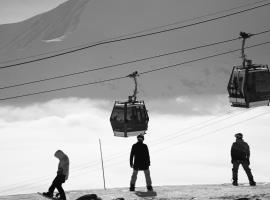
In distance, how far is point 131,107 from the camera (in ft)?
76.0

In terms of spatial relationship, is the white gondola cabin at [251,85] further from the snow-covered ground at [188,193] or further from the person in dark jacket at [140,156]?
the person in dark jacket at [140,156]

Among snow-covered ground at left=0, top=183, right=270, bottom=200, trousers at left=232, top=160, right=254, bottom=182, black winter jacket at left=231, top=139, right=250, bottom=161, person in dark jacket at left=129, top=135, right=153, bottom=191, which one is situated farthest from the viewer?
trousers at left=232, top=160, right=254, bottom=182

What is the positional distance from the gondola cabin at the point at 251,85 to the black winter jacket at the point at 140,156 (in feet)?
12.5

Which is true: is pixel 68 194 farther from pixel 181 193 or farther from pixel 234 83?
pixel 234 83

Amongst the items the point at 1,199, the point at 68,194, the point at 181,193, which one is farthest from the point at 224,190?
the point at 1,199

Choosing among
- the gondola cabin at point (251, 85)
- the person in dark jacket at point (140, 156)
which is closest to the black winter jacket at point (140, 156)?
the person in dark jacket at point (140, 156)

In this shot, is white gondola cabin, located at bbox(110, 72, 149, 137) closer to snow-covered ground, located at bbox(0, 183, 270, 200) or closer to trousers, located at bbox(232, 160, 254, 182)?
snow-covered ground, located at bbox(0, 183, 270, 200)

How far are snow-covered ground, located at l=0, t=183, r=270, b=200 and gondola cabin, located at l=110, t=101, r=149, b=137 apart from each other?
2723 mm

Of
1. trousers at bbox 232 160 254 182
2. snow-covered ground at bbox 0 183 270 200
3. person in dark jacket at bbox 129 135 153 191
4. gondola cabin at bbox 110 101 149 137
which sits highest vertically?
gondola cabin at bbox 110 101 149 137

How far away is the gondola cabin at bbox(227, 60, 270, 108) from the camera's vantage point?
21.2 m

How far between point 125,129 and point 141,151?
12.4 feet

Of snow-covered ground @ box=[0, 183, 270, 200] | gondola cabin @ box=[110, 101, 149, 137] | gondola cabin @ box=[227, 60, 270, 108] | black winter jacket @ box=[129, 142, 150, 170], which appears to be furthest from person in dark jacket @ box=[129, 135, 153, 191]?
gondola cabin @ box=[227, 60, 270, 108]

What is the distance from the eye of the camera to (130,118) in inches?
916

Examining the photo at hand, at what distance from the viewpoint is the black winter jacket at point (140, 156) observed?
19594mm
